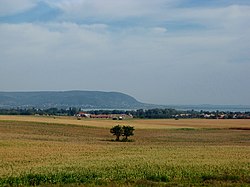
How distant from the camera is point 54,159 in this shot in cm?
3559

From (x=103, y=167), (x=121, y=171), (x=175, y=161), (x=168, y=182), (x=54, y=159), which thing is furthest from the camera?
(x=54, y=159)

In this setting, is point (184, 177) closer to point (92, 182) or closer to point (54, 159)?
point (92, 182)

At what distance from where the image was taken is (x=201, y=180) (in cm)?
2428

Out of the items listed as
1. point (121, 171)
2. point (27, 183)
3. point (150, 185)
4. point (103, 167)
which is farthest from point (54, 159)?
point (150, 185)

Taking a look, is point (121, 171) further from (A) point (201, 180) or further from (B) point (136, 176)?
(A) point (201, 180)

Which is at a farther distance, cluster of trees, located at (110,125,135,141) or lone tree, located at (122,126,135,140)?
lone tree, located at (122,126,135,140)

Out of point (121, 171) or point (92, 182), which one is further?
point (121, 171)

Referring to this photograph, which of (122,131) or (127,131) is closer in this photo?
(122,131)

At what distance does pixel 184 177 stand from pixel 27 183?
8.12 metres

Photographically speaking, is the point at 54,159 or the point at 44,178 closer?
Answer: the point at 44,178

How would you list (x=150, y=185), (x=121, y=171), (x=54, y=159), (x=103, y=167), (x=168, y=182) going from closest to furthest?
(x=150, y=185) → (x=168, y=182) → (x=121, y=171) → (x=103, y=167) → (x=54, y=159)

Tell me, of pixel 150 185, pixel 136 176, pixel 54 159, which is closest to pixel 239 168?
pixel 136 176

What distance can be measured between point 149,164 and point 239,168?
5.71 m

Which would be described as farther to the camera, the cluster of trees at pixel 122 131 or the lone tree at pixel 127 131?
the lone tree at pixel 127 131
